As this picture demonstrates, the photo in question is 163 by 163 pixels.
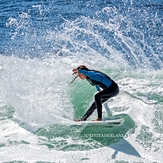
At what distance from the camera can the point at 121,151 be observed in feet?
33.1

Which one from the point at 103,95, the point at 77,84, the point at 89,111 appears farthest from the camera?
the point at 77,84

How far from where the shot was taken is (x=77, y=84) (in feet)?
46.6

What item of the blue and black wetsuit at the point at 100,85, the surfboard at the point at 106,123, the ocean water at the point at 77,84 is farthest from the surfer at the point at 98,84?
the ocean water at the point at 77,84

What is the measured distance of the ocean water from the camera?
1029 cm

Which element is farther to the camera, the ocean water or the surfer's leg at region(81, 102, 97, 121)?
the surfer's leg at region(81, 102, 97, 121)

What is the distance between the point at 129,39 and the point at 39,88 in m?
6.95

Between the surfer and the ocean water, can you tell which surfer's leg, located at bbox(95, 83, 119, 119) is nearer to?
the surfer

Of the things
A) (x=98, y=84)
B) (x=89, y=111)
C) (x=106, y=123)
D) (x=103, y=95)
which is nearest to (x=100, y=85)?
(x=98, y=84)

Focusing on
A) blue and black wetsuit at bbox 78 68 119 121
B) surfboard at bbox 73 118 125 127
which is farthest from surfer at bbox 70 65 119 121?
surfboard at bbox 73 118 125 127

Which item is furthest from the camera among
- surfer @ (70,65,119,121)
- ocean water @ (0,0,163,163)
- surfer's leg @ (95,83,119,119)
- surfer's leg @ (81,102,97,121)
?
surfer's leg @ (81,102,97,121)

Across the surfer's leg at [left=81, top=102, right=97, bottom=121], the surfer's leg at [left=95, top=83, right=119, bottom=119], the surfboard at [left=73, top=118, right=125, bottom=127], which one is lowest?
the surfboard at [left=73, top=118, right=125, bottom=127]

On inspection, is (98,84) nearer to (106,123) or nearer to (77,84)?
(106,123)

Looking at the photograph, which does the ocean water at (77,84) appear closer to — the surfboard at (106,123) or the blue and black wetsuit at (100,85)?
the surfboard at (106,123)

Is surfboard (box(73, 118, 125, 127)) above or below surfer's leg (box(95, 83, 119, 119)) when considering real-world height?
below
